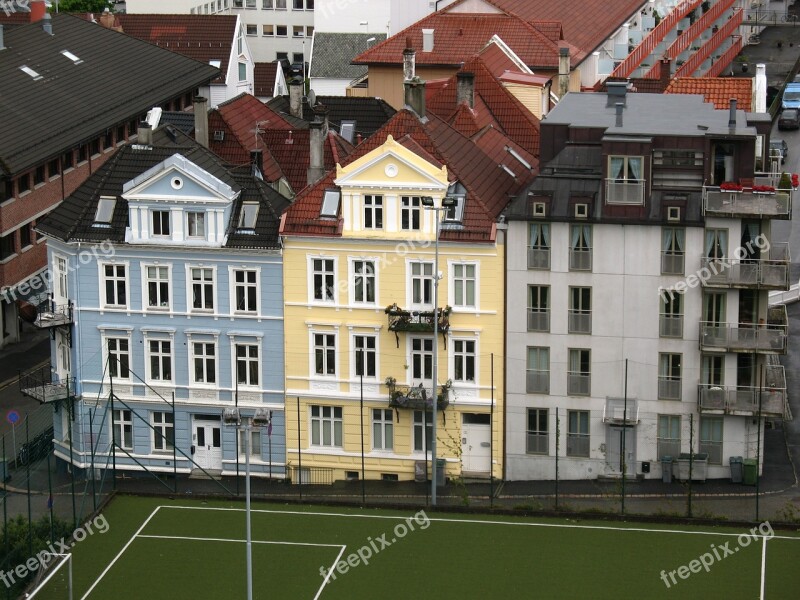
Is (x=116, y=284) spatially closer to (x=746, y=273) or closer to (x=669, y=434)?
(x=669, y=434)

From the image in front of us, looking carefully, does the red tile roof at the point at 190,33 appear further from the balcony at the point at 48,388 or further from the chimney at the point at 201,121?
the balcony at the point at 48,388

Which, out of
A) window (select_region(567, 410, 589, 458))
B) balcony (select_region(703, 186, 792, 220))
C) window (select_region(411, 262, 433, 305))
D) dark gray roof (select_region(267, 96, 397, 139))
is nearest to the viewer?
balcony (select_region(703, 186, 792, 220))

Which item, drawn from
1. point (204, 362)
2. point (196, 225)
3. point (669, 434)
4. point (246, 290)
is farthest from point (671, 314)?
point (196, 225)

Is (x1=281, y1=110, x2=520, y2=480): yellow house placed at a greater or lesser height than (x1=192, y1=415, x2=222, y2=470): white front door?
greater

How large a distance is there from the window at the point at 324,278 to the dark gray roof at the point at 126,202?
1949 millimetres

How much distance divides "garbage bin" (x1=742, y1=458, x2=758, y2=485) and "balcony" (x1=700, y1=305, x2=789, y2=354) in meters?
4.34

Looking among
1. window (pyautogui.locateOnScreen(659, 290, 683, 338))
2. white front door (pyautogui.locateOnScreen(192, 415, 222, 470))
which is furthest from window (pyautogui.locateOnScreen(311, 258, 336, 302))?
window (pyautogui.locateOnScreen(659, 290, 683, 338))

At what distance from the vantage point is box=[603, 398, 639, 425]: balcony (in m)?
79.8

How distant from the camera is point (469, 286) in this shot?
80438 millimetres

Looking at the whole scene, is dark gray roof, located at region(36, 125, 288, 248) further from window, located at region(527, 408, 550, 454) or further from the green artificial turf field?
window, located at region(527, 408, 550, 454)

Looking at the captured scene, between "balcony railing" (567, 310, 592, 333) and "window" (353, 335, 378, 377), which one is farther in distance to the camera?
"window" (353, 335, 378, 377)

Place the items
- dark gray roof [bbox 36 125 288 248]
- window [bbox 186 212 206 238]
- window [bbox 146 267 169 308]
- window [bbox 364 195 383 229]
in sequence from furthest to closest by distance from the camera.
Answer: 1. window [bbox 146 267 169 308]
2. window [bbox 186 212 206 238]
3. dark gray roof [bbox 36 125 288 248]
4. window [bbox 364 195 383 229]

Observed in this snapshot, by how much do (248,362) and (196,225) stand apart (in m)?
5.84

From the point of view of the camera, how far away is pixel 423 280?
264ft
